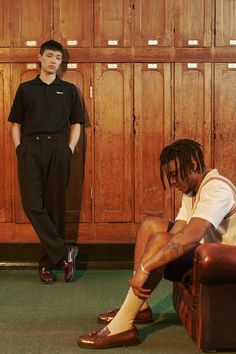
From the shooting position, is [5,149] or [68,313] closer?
[68,313]

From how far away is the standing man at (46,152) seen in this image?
4.31m

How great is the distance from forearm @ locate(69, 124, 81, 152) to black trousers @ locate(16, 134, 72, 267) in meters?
0.09

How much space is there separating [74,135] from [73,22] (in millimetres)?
967

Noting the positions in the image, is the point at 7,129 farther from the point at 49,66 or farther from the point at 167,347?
the point at 167,347

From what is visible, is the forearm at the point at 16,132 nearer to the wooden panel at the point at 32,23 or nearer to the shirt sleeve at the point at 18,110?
the shirt sleeve at the point at 18,110

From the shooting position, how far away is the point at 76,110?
15.0ft

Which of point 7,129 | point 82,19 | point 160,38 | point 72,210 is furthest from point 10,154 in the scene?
point 160,38

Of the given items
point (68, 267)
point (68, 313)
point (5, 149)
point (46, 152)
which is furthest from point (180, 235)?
point (5, 149)

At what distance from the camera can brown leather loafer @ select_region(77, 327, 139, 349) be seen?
8.80 ft

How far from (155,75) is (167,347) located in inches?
104

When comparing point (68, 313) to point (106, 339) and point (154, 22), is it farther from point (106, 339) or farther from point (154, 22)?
point (154, 22)

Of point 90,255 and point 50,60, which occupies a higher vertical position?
point 50,60

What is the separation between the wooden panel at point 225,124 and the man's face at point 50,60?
50.9 inches

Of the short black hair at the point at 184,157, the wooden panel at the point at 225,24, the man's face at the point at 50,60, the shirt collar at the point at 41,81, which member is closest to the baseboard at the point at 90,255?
the shirt collar at the point at 41,81
